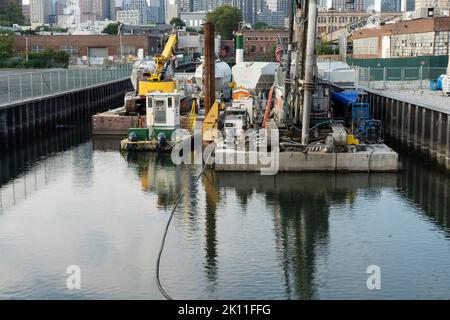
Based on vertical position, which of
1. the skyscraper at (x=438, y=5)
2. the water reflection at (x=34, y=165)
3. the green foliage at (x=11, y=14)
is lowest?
the water reflection at (x=34, y=165)

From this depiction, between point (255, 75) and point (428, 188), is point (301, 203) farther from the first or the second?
point (255, 75)

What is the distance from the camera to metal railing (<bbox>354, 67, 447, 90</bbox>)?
57.6 meters

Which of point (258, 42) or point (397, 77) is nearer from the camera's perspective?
point (397, 77)

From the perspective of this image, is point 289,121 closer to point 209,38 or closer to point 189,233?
point 209,38

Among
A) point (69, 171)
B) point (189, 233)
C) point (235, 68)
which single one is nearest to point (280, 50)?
point (235, 68)

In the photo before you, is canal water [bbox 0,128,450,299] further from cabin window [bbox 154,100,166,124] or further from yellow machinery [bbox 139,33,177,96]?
yellow machinery [bbox 139,33,177,96]

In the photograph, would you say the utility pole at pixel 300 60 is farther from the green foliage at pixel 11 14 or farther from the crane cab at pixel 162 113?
the green foliage at pixel 11 14

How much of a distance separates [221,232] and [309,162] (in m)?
8.65

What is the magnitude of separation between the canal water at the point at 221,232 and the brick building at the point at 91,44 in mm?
93204

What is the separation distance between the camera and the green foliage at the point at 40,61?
9112 centimetres

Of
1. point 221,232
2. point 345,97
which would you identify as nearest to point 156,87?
point 345,97

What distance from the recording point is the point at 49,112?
4700 centimetres

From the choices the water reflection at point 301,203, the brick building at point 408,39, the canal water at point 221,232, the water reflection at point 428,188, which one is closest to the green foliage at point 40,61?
the brick building at point 408,39
